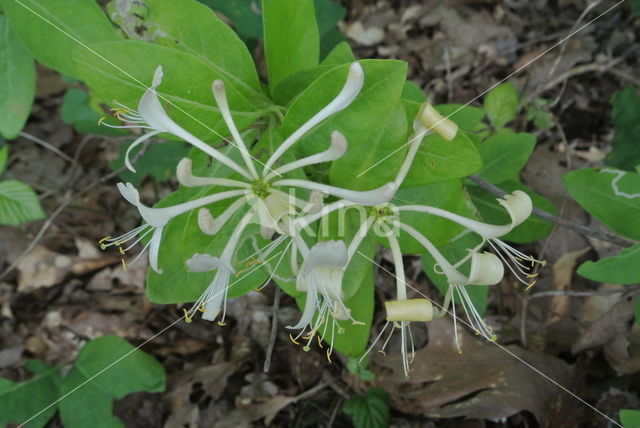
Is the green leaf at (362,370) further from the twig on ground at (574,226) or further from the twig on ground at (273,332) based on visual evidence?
the twig on ground at (574,226)

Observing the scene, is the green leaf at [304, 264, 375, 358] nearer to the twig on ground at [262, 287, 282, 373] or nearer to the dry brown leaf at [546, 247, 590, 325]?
the twig on ground at [262, 287, 282, 373]

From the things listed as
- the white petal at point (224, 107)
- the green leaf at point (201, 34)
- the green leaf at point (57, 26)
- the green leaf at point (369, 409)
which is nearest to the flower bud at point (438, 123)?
the white petal at point (224, 107)

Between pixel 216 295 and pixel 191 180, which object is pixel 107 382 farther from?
pixel 191 180

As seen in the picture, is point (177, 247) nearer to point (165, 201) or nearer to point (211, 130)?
point (165, 201)

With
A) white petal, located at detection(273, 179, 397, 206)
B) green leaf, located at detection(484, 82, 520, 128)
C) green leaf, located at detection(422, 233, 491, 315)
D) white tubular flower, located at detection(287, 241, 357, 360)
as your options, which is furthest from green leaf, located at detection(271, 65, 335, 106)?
green leaf, located at detection(484, 82, 520, 128)

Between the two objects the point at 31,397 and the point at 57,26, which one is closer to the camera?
the point at 57,26

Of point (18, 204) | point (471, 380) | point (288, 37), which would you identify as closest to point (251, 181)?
point (288, 37)
